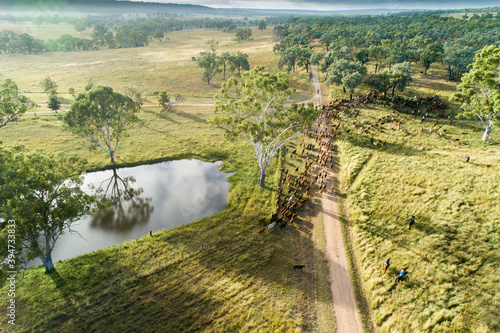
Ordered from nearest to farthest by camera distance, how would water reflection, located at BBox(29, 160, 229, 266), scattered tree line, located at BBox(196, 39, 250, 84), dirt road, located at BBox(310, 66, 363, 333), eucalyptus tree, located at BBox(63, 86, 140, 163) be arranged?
dirt road, located at BBox(310, 66, 363, 333), water reflection, located at BBox(29, 160, 229, 266), eucalyptus tree, located at BBox(63, 86, 140, 163), scattered tree line, located at BBox(196, 39, 250, 84)

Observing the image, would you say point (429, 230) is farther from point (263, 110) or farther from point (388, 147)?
point (263, 110)

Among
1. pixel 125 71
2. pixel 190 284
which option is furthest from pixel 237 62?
pixel 190 284

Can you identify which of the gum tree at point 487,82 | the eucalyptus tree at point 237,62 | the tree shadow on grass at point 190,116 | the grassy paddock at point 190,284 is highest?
the eucalyptus tree at point 237,62

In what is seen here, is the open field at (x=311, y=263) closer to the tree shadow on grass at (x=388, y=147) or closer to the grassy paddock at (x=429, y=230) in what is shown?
the grassy paddock at (x=429, y=230)

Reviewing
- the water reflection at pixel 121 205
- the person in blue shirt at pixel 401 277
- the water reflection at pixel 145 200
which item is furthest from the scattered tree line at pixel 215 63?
the person in blue shirt at pixel 401 277

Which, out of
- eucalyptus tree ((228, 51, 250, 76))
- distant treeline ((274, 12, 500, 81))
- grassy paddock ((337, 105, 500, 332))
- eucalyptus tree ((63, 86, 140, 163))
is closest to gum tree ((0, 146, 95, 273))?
eucalyptus tree ((63, 86, 140, 163))

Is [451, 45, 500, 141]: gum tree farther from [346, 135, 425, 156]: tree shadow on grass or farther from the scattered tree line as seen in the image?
the scattered tree line

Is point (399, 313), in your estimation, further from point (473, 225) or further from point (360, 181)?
point (360, 181)

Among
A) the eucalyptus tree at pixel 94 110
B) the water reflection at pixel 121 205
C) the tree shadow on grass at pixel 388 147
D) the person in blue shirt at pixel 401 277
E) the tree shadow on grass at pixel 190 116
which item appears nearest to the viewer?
the person in blue shirt at pixel 401 277
